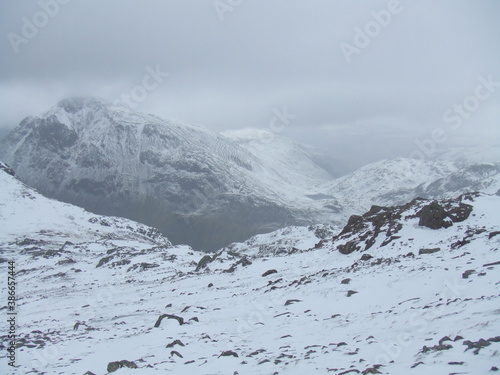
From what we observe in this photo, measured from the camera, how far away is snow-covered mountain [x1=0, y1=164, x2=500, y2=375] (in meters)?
12.7

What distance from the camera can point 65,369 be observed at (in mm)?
17234

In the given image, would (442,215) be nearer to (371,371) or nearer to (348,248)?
(348,248)

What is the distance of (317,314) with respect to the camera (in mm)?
20484

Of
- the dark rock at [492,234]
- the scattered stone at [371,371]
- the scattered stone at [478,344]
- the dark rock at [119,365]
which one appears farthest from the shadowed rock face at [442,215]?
the dark rock at [119,365]

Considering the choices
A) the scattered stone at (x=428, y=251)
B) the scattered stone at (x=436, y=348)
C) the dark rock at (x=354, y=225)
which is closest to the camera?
the scattered stone at (x=436, y=348)

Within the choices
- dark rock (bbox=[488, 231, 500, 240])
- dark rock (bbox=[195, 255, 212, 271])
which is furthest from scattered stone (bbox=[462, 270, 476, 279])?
dark rock (bbox=[195, 255, 212, 271])

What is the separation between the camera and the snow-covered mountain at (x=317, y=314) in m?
12.7

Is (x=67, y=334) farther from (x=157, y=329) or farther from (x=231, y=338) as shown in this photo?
(x=231, y=338)

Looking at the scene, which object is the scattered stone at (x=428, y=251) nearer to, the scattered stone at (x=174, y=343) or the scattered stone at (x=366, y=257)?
the scattered stone at (x=366, y=257)

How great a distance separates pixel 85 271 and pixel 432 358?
227ft

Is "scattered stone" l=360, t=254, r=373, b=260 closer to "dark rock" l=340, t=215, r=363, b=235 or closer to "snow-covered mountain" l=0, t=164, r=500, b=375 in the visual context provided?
"snow-covered mountain" l=0, t=164, r=500, b=375

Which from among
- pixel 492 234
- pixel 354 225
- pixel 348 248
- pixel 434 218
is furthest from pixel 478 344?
pixel 354 225

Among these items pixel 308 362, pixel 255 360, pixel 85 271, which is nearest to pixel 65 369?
pixel 255 360

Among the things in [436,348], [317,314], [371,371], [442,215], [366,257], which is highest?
[442,215]
